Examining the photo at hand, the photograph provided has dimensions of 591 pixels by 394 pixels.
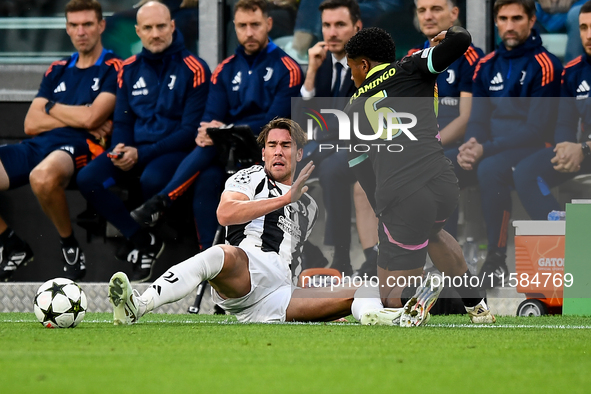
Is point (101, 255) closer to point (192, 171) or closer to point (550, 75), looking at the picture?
point (192, 171)

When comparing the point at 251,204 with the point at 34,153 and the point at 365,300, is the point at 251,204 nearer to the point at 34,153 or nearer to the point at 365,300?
the point at 365,300

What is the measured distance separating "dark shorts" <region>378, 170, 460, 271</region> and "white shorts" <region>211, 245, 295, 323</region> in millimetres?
719

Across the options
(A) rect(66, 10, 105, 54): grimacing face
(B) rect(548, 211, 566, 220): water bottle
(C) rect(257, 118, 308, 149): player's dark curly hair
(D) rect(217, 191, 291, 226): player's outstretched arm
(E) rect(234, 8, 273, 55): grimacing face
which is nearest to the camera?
(D) rect(217, 191, 291, 226): player's outstretched arm

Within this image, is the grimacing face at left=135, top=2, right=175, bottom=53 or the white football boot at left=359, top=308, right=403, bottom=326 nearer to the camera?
the white football boot at left=359, top=308, right=403, bottom=326

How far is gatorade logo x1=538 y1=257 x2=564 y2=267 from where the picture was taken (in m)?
6.46

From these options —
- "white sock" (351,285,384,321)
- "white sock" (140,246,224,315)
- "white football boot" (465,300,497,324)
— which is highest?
"white sock" (140,246,224,315)

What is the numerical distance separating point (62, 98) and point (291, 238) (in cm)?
369

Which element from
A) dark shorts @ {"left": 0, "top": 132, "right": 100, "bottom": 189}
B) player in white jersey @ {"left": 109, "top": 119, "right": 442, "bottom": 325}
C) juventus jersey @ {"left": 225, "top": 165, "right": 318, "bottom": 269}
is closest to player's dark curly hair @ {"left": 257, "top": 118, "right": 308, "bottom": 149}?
player in white jersey @ {"left": 109, "top": 119, "right": 442, "bottom": 325}

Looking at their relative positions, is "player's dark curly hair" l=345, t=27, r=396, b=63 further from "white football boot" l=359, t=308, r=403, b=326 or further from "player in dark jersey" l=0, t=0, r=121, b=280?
"player in dark jersey" l=0, t=0, r=121, b=280

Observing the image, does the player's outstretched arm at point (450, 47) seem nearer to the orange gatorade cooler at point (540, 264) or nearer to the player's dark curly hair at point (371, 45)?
the player's dark curly hair at point (371, 45)

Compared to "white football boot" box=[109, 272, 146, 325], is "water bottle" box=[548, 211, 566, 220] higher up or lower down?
higher up

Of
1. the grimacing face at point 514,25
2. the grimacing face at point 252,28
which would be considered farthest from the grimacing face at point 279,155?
the grimacing face at point 514,25

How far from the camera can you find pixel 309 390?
2617 mm

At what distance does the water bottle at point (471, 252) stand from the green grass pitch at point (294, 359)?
5.54ft
